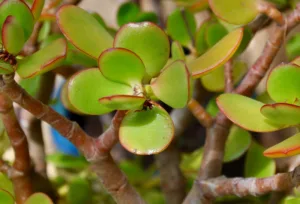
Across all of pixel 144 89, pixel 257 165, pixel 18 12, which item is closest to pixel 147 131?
pixel 144 89

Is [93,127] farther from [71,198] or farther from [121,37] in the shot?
[121,37]

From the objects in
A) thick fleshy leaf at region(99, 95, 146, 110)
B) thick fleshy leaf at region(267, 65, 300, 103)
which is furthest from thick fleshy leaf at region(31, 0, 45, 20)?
thick fleshy leaf at region(267, 65, 300, 103)

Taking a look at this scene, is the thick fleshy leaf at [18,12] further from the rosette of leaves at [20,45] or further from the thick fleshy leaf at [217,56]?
the thick fleshy leaf at [217,56]

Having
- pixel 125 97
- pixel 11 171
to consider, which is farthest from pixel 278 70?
pixel 11 171

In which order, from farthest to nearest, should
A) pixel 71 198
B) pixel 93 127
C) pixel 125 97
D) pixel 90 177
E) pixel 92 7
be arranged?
pixel 93 127 → pixel 92 7 → pixel 90 177 → pixel 71 198 → pixel 125 97

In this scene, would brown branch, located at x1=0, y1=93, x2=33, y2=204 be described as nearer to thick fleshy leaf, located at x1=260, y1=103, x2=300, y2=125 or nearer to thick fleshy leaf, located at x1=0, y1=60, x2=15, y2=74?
thick fleshy leaf, located at x1=0, y1=60, x2=15, y2=74

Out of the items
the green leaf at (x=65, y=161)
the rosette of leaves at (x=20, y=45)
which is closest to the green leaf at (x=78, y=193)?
the green leaf at (x=65, y=161)

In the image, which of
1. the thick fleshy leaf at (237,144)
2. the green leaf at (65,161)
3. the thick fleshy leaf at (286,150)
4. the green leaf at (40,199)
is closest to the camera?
the thick fleshy leaf at (286,150)
